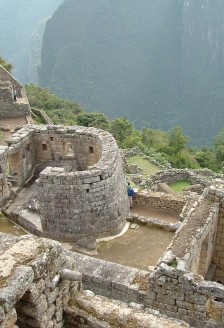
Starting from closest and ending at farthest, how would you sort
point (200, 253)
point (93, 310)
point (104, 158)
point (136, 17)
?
point (93, 310)
point (200, 253)
point (104, 158)
point (136, 17)

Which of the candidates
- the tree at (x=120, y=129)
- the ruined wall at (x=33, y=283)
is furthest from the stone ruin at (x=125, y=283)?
the tree at (x=120, y=129)

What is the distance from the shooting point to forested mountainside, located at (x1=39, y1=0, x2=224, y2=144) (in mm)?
91250

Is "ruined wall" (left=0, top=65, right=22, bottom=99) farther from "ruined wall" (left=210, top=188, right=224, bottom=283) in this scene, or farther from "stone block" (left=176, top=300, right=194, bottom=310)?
"stone block" (left=176, top=300, right=194, bottom=310)

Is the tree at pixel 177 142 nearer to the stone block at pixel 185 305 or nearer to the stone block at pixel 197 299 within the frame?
the stone block at pixel 185 305

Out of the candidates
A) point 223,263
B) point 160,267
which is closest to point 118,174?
point 223,263

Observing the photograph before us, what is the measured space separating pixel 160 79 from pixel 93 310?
4027 inches

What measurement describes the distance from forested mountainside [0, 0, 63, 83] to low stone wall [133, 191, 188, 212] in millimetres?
97418

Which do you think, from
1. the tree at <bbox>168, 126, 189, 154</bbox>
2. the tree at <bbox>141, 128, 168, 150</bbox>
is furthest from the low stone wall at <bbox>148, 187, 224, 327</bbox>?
the tree at <bbox>141, 128, 168, 150</bbox>

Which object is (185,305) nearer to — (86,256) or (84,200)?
(86,256)

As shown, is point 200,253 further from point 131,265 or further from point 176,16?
point 176,16

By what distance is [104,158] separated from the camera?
32.9 feet

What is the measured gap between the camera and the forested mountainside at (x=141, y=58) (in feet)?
299

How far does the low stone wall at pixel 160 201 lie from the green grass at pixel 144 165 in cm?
1592

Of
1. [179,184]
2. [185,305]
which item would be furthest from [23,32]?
[185,305]
